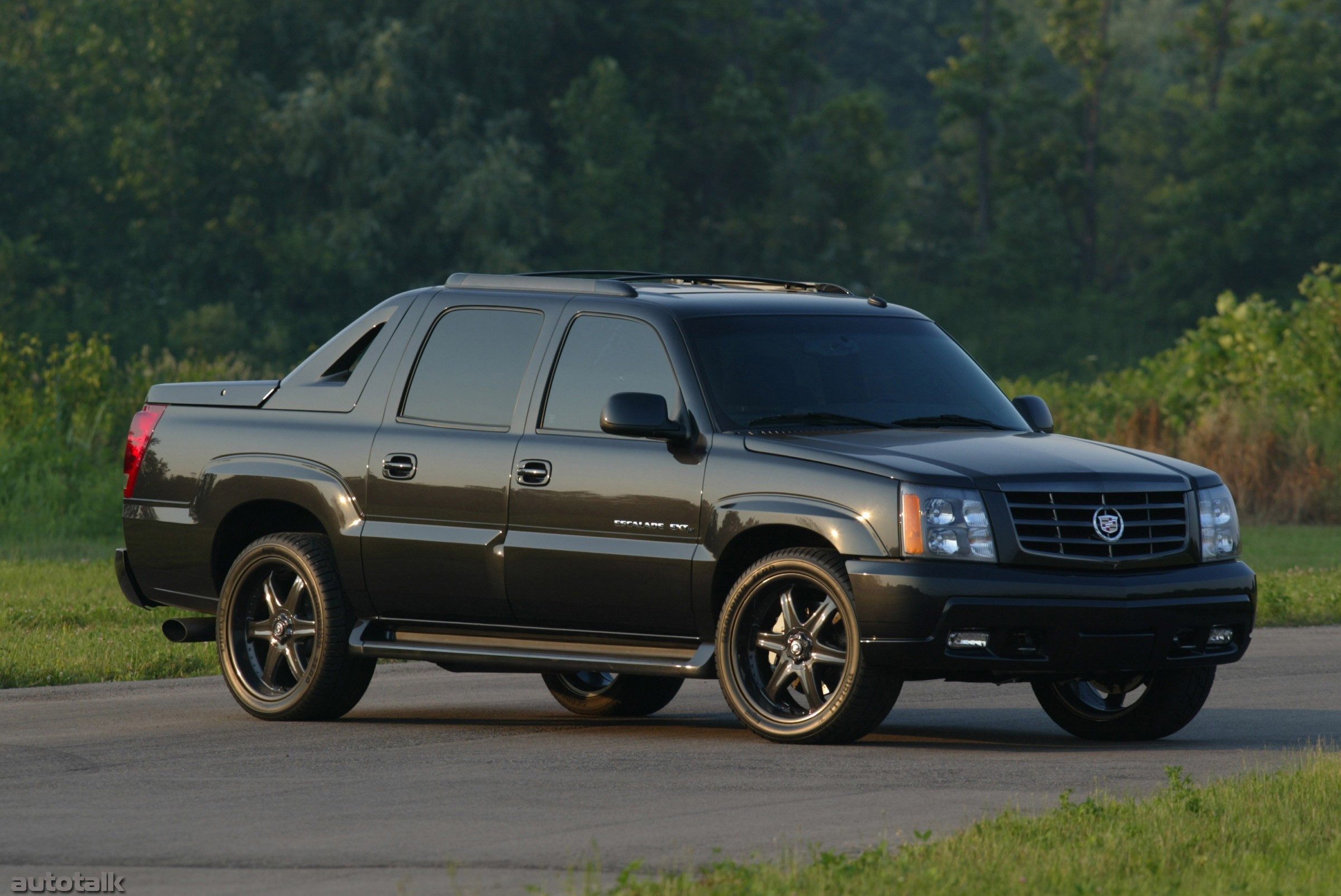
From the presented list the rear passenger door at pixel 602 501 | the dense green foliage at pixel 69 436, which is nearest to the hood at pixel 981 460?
the rear passenger door at pixel 602 501

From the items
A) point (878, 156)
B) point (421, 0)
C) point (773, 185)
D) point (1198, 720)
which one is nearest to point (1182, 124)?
point (878, 156)

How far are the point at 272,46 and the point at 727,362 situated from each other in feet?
185

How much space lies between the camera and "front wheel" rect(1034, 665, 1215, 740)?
35.5ft

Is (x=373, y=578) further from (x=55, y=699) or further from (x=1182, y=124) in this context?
(x=1182, y=124)

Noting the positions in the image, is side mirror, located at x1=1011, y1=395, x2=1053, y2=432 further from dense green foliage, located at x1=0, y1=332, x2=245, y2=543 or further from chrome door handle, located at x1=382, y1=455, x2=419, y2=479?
dense green foliage, located at x1=0, y1=332, x2=245, y2=543

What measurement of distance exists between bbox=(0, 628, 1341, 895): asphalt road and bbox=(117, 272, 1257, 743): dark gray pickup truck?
0.38 m

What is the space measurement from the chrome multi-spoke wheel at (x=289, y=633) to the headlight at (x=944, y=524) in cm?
305

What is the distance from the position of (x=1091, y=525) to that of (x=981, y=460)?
20.9 inches

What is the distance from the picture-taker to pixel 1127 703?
1138cm

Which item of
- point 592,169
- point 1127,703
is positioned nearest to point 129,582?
point 1127,703

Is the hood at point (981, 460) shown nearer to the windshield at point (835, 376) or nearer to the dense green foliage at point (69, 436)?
the windshield at point (835, 376)

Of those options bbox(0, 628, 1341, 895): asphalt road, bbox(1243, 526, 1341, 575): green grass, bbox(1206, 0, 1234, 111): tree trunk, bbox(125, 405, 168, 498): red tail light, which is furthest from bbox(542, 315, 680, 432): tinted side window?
bbox(1206, 0, 1234, 111): tree trunk

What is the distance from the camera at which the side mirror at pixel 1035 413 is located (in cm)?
1146

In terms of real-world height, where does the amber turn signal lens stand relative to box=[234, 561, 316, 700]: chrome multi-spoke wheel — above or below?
above
